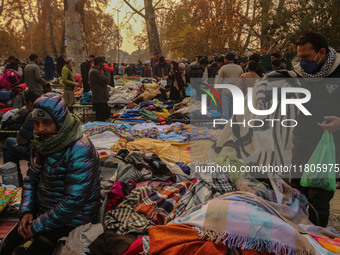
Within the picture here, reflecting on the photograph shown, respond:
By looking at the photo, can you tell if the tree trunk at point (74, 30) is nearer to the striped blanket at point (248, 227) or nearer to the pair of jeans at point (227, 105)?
the pair of jeans at point (227, 105)

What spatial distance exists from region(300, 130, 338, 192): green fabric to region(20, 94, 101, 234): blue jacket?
1.99 m

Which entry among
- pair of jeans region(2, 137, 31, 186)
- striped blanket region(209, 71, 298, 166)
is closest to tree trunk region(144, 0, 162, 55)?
pair of jeans region(2, 137, 31, 186)

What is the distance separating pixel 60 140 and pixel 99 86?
17.3 feet

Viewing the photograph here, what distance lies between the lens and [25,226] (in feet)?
8.14

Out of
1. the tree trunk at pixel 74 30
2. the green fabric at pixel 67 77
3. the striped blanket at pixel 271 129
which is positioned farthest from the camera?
the tree trunk at pixel 74 30

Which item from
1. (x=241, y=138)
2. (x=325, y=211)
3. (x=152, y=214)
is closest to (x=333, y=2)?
(x=241, y=138)

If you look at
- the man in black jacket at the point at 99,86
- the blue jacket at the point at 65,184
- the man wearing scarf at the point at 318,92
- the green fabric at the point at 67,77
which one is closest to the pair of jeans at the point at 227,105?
the man in black jacket at the point at 99,86

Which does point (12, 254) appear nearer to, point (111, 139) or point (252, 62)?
point (111, 139)

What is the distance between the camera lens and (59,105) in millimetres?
2381

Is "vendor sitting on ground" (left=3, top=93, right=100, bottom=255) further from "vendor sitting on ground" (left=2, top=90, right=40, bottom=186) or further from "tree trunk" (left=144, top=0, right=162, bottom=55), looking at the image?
"tree trunk" (left=144, top=0, right=162, bottom=55)

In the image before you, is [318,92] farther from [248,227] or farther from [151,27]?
[151,27]

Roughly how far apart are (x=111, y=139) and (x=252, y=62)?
339 cm

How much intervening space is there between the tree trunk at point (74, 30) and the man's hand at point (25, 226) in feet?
44.3

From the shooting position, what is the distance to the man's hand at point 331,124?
106 inches
